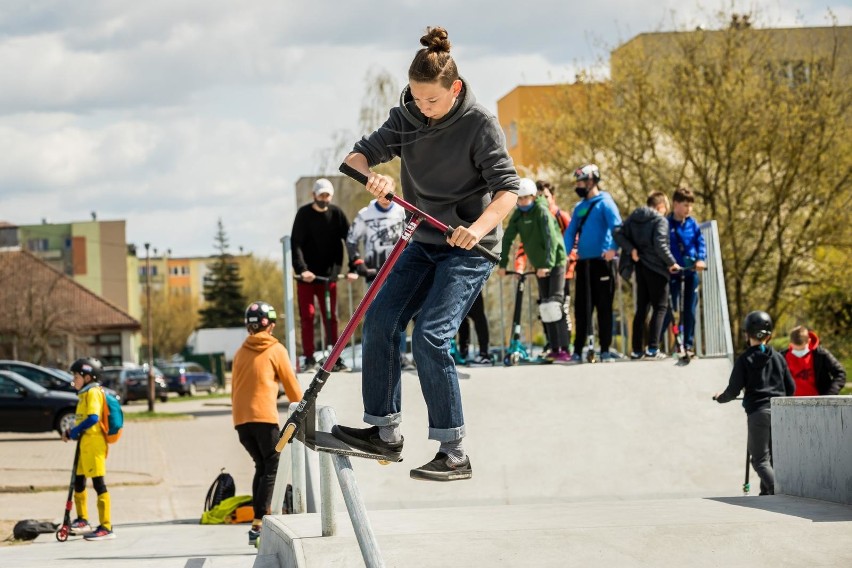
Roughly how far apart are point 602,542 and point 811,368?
6978 millimetres

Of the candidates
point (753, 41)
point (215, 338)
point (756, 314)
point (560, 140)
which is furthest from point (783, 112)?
point (215, 338)

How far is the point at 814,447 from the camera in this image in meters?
7.75

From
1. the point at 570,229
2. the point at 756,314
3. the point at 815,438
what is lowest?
the point at 815,438

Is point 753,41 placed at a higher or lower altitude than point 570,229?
higher

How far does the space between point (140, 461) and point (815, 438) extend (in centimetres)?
1765

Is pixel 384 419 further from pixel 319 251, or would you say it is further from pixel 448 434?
pixel 319 251

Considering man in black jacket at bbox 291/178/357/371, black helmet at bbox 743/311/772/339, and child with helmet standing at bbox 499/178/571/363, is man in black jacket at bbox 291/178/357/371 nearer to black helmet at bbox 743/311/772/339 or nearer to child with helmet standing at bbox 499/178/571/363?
child with helmet standing at bbox 499/178/571/363

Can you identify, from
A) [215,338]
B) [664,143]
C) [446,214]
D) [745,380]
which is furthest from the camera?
[215,338]

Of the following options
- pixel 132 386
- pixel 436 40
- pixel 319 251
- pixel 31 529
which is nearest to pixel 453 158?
pixel 436 40

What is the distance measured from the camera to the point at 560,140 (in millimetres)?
29906

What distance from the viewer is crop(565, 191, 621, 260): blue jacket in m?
11.9

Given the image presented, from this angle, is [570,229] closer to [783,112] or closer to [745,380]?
[745,380]

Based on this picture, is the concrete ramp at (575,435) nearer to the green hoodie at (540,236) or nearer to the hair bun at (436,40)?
the green hoodie at (540,236)

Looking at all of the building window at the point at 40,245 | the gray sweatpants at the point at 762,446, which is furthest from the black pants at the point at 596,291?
the building window at the point at 40,245
